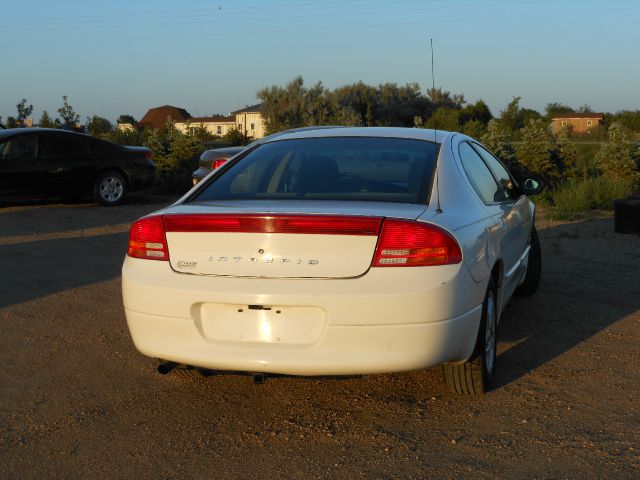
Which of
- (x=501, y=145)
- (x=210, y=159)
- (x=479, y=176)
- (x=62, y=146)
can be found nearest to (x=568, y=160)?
(x=501, y=145)

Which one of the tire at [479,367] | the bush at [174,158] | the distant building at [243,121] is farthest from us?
the distant building at [243,121]

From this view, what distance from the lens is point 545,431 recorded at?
439 centimetres

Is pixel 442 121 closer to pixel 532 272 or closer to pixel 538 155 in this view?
pixel 538 155

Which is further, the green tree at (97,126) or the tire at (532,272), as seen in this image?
the green tree at (97,126)

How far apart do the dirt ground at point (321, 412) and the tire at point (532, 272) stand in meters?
0.22

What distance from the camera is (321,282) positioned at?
418 cm

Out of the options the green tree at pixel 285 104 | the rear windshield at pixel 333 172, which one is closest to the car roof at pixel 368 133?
the rear windshield at pixel 333 172

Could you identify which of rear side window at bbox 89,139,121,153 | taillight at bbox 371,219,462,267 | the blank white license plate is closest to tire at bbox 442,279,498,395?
taillight at bbox 371,219,462,267

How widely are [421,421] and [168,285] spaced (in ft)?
4.81

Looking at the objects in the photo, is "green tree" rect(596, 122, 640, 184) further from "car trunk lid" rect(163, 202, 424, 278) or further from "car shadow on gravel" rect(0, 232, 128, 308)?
"car trunk lid" rect(163, 202, 424, 278)

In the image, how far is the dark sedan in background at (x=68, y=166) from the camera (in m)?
14.9

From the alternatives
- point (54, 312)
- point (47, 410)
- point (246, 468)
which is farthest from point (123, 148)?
point (246, 468)

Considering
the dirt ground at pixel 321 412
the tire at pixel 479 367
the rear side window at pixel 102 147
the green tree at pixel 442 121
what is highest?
the green tree at pixel 442 121

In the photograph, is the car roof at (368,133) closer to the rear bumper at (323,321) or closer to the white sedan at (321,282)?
the white sedan at (321,282)
